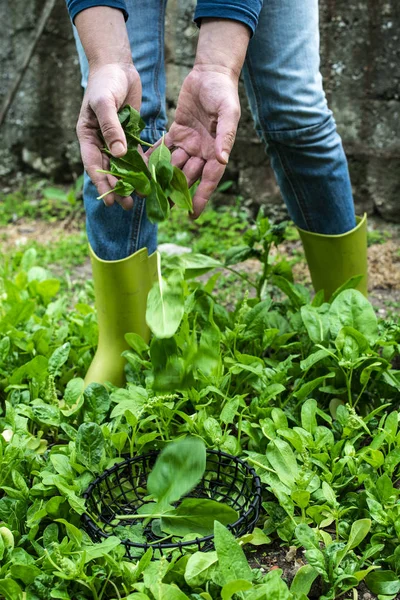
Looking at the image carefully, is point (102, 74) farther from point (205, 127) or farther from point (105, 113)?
point (205, 127)

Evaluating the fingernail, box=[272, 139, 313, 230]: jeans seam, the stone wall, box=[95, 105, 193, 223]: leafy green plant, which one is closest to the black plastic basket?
box=[95, 105, 193, 223]: leafy green plant

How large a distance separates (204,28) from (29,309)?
887 millimetres

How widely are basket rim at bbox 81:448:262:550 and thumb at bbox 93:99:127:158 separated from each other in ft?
1.95

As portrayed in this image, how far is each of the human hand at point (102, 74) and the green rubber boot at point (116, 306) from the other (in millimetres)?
241

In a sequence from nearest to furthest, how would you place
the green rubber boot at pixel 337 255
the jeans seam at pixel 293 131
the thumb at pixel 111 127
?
the thumb at pixel 111 127 → the jeans seam at pixel 293 131 → the green rubber boot at pixel 337 255

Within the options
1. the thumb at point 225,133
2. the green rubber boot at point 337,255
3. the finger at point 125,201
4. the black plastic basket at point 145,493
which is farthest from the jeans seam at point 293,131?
the black plastic basket at point 145,493

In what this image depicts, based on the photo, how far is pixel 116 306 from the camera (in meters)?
1.69

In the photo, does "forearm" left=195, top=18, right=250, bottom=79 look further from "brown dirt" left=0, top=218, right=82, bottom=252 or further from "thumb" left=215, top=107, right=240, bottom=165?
"brown dirt" left=0, top=218, right=82, bottom=252

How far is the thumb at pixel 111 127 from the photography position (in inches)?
51.7

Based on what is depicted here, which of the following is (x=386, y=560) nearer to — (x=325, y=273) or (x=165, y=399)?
(x=165, y=399)

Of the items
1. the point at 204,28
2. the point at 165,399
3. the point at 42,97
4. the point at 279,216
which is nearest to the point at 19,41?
the point at 42,97

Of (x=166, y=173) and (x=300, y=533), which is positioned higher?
(x=166, y=173)

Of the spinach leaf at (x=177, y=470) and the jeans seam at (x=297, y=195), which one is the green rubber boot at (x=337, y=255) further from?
the spinach leaf at (x=177, y=470)

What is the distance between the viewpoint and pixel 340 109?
2.71 meters
